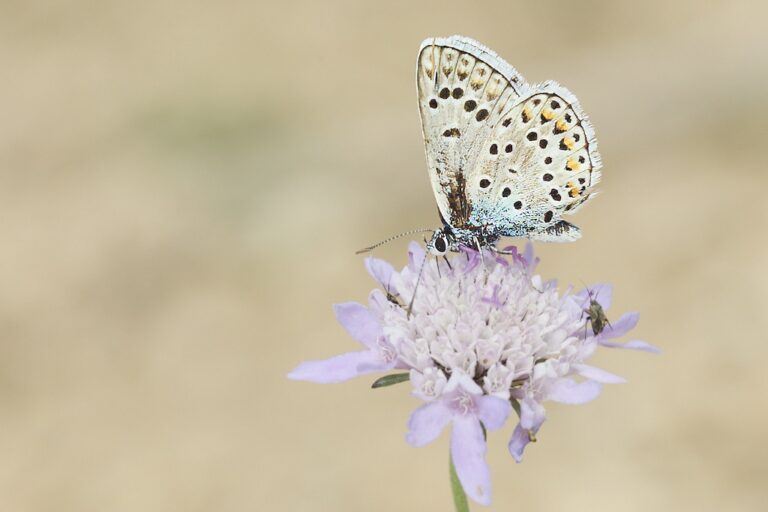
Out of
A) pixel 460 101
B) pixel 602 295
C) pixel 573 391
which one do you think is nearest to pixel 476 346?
pixel 573 391

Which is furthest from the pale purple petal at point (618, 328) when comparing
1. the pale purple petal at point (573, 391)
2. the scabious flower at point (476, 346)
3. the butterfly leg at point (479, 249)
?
the butterfly leg at point (479, 249)

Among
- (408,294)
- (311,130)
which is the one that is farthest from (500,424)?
(311,130)

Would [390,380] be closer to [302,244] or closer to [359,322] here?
[359,322]

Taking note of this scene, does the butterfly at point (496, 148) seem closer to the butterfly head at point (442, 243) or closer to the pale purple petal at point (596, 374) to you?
the butterfly head at point (442, 243)

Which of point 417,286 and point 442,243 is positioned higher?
point 442,243

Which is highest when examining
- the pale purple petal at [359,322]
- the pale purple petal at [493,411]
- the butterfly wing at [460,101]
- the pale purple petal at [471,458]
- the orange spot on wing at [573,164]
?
the butterfly wing at [460,101]

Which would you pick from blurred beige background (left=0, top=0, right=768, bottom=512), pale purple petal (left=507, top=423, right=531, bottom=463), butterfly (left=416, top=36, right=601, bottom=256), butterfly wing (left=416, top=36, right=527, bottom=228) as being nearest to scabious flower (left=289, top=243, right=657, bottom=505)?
pale purple petal (left=507, top=423, right=531, bottom=463)

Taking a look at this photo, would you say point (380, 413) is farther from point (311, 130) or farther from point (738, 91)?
point (738, 91)
